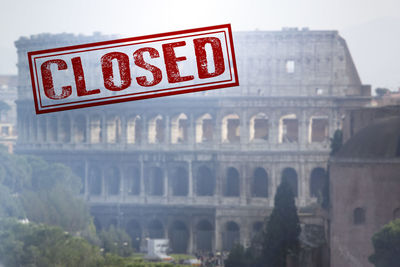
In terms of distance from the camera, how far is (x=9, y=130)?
12456cm

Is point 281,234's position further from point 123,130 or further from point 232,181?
point 123,130

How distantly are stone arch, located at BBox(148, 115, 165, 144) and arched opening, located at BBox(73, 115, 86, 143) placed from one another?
6.06 meters

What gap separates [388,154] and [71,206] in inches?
1174

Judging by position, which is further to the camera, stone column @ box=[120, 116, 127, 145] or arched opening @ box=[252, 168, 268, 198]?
stone column @ box=[120, 116, 127, 145]

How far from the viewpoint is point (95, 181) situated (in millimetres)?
94062

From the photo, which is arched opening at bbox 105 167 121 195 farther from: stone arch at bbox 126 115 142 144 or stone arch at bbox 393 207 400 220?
stone arch at bbox 393 207 400 220

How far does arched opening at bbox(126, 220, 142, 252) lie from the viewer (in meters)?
88.8

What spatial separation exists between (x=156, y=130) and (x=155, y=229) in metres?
10.4

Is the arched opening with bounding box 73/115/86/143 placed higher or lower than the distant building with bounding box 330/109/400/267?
higher

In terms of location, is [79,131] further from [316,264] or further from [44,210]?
[316,264]

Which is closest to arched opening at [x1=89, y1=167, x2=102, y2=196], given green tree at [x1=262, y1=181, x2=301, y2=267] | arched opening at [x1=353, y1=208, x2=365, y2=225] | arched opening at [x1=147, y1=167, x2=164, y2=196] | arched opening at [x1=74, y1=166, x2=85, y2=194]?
arched opening at [x1=74, y1=166, x2=85, y2=194]

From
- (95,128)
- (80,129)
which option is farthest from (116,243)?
(80,129)

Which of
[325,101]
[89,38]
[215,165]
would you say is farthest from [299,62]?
[89,38]

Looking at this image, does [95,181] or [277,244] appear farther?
[95,181]
